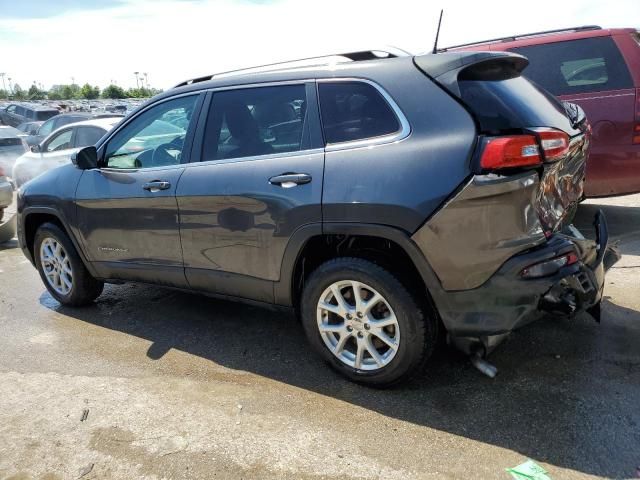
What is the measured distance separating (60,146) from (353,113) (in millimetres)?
8545

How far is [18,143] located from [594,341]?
13.0 meters

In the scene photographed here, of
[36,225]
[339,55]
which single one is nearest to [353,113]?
[339,55]

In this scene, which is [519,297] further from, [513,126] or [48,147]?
[48,147]

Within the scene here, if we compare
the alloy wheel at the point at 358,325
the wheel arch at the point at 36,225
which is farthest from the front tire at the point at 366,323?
the wheel arch at the point at 36,225

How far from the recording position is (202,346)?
3.98m

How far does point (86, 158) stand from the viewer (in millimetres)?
4281

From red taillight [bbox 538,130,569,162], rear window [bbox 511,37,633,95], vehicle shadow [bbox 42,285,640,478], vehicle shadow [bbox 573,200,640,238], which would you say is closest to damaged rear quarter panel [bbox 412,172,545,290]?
red taillight [bbox 538,130,569,162]

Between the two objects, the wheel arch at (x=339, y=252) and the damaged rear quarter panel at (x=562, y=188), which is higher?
the damaged rear quarter panel at (x=562, y=188)

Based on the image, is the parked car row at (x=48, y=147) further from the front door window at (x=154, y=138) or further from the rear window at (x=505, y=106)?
the rear window at (x=505, y=106)

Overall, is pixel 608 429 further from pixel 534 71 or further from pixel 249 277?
pixel 534 71

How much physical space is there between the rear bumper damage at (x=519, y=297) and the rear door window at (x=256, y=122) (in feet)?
4.20

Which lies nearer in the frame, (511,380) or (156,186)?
(511,380)

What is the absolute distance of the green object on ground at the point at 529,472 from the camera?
95.6 inches

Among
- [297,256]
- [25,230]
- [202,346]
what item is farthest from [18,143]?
[297,256]
